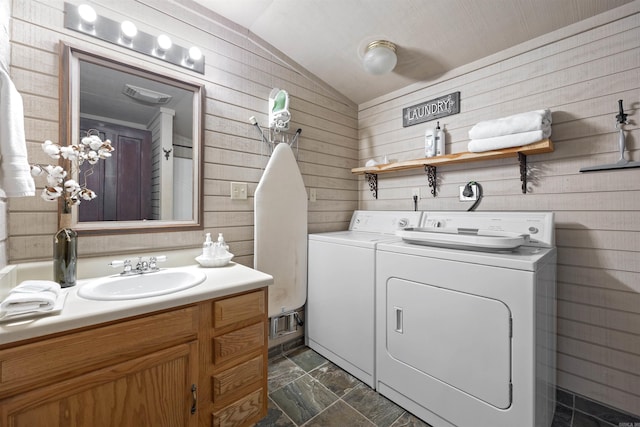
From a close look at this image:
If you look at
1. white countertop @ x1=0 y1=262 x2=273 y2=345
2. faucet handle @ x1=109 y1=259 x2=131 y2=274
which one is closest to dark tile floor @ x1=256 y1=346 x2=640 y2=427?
white countertop @ x1=0 y1=262 x2=273 y2=345

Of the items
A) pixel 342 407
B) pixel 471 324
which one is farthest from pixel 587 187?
pixel 342 407

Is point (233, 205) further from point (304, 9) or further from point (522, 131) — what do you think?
point (522, 131)

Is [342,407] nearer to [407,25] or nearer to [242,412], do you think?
[242,412]

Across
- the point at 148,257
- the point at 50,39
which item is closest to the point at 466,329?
the point at 148,257

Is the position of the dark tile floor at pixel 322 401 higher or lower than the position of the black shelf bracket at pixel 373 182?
lower

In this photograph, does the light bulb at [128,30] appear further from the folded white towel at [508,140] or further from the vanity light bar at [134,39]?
the folded white towel at [508,140]

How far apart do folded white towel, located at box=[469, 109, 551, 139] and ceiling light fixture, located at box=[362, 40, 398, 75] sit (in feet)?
2.48

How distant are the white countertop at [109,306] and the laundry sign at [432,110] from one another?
69.7 inches

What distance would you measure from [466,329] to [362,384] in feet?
2.87

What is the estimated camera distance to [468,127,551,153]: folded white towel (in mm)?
1497

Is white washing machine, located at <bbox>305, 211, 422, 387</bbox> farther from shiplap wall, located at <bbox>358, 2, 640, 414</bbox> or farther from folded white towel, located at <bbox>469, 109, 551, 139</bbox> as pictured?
shiplap wall, located at <bbox>358, 2, 640, 414</bbox>

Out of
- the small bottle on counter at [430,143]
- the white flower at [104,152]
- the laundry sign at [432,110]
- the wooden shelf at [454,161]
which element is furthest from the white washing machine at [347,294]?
the white flower at [104,152]

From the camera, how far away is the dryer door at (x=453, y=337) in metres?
1.18

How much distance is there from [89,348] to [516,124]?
88.9 inches
